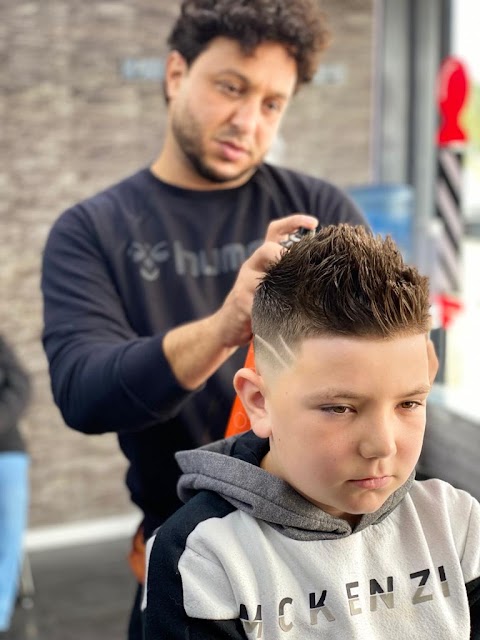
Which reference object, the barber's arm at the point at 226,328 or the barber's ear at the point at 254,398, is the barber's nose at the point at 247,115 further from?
the barber's ear at the point at 254,398

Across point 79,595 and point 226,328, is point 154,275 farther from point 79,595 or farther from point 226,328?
point 79,595

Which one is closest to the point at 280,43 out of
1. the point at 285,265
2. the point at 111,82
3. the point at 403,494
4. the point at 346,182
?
the point at 285,265

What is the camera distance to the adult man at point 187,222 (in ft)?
5.17

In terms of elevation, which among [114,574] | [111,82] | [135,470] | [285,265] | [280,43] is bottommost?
[114,574]

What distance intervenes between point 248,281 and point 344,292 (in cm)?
22

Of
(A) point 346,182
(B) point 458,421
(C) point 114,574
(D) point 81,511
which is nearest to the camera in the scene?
(B) point 458,421

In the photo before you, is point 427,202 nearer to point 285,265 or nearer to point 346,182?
point 346,182

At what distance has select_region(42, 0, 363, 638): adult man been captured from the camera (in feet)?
5.17

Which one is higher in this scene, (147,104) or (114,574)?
(147,104)

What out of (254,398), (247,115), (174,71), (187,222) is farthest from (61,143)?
(254,398)

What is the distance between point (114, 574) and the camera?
4496mm

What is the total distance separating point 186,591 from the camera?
1.02m

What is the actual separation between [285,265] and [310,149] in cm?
414

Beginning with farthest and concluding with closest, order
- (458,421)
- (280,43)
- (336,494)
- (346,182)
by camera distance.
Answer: (346,182) → (458,421) → (280,43) → (336,494)
